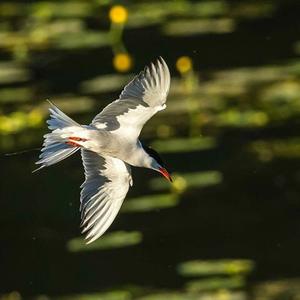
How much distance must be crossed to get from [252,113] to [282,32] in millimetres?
1041

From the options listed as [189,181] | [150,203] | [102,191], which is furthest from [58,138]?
[189,181]

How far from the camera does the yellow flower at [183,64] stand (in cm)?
811

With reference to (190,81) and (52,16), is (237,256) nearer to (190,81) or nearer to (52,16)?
(190,81)

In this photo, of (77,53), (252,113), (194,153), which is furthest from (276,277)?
(77,53)

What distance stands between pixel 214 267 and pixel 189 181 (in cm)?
74

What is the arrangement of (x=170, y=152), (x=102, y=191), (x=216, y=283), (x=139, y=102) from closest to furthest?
(x=139, y=102), (x=102, y=191), (x=216, y=283), (x=170, y=152)

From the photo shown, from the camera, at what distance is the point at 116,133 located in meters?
4.78

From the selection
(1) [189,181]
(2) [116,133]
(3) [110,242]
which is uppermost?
(2) [116,133]

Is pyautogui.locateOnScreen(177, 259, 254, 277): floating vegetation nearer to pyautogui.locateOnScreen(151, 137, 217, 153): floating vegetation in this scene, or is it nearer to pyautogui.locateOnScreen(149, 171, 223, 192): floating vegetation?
pyautogui.locateOnScreen(149, 171, 223, 192): floating vegetation

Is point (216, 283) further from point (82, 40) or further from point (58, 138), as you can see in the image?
point (82, 40)

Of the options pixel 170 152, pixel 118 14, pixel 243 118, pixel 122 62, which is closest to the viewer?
pixel 170 152

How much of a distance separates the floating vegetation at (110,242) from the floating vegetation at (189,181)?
40 cm

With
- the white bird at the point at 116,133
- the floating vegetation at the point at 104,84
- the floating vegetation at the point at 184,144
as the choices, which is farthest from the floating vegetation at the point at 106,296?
the floating vegetation at the point at 104,84

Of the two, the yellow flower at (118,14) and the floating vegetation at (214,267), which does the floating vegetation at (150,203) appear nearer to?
the floating vegetation at (214,267)
